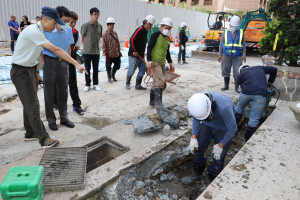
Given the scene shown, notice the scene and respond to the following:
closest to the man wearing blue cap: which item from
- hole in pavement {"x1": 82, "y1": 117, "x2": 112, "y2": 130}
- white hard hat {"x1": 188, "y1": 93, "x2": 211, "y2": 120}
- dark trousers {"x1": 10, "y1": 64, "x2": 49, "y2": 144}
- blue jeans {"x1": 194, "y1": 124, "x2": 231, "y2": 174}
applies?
dark trousers {"x1": 10, "y1": 64, "x2": 49, "y2": 144}

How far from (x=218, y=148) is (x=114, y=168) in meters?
1.22

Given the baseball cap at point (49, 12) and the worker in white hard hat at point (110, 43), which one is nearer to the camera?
the baseball cap at point (49, 12)

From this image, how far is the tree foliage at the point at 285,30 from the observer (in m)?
4.72

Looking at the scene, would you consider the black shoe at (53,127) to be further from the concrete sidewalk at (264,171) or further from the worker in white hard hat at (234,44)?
the worker in white hard hat at (234,44)

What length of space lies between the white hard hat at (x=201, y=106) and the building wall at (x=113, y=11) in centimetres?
1035

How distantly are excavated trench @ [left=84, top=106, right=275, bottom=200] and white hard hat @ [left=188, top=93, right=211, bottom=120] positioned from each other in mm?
989

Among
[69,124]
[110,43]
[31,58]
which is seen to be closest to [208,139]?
[69,124]

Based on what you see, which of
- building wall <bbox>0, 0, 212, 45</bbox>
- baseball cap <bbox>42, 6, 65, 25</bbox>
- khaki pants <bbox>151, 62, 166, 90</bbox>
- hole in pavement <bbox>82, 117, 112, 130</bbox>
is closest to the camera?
baseball cap <bbox>42, 6, 65, 25</bbox>

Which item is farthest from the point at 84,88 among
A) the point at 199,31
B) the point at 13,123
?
the point at 199,31

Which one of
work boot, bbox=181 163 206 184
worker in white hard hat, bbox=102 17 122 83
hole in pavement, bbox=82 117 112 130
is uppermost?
worker in white hard hat, bbox=102 17 122 83

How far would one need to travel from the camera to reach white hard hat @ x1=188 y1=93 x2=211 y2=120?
86.2 inches

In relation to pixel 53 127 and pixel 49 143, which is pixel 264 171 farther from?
pixel 53 127

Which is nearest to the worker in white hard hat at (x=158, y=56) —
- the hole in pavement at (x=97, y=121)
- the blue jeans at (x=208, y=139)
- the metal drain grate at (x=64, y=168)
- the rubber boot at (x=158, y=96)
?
the rubber boot at (x=158, y=96)

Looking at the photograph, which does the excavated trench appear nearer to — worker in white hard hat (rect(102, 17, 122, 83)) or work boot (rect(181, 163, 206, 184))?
work boot (rect(181, 163, 206, 184))
